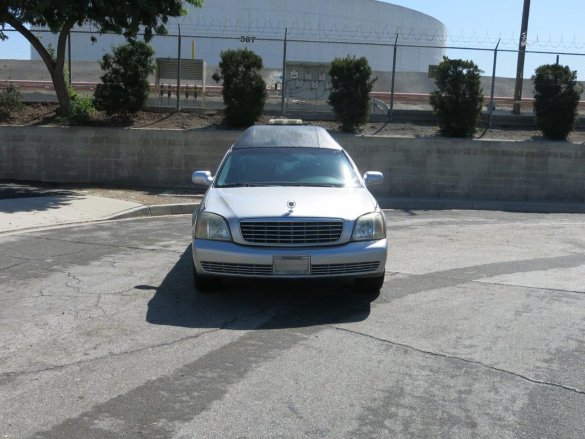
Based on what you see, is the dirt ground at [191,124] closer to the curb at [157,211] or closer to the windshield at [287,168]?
the curb at [157,211]

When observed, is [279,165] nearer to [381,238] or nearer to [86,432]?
[381,238]

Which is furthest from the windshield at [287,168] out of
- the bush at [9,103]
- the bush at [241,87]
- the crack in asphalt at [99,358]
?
the bush at [9,103]

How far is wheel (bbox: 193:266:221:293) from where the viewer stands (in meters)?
6.99

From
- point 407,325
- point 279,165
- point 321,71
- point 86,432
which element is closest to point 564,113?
point 321,71

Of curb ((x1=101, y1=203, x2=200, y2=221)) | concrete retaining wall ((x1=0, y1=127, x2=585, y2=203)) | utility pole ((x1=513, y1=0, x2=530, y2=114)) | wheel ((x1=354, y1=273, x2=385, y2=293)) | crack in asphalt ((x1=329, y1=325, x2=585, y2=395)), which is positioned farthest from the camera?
utility pole ((x1=513, y1=0, x2=530, y2=114))

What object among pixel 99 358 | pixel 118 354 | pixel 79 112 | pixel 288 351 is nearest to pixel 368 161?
pixel 79 112

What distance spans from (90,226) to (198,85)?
1045cm

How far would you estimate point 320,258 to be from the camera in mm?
6422

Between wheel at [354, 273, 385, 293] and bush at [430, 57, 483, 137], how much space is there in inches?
452

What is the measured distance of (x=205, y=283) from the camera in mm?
7055

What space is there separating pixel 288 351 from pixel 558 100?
14.9 metres

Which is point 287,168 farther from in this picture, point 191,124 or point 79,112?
point 79,112

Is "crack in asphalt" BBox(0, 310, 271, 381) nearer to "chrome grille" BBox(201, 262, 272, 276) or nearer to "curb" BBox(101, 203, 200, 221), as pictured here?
"chrome grille" BBox(201, 262, 272, 276)

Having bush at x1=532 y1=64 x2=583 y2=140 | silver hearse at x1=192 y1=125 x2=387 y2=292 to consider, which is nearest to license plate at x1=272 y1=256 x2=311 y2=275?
silver hearse at x1=192 y1=125 x2=387 y2=292
